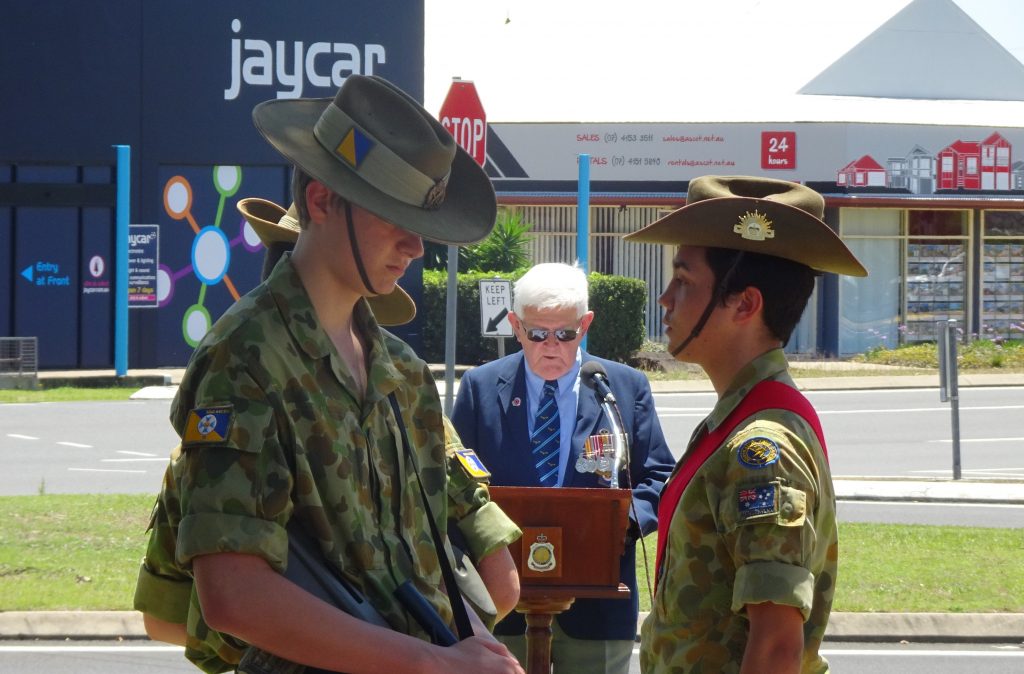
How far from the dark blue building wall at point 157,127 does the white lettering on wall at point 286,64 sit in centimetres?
3

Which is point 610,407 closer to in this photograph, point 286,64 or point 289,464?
point 289,464

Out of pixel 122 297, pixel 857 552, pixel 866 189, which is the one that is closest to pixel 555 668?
pixel 857 552

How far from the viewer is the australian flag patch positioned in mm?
2680

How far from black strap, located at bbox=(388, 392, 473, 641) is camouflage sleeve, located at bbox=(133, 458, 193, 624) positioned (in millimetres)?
408

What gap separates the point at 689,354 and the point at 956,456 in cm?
1180

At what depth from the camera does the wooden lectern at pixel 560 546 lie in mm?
4098

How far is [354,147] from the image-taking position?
241 cm

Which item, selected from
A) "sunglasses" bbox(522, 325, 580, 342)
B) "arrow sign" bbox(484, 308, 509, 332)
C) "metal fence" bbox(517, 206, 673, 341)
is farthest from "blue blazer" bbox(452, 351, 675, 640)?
"metal fence" bbox(517, 206, 673, 341)

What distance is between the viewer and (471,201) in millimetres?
2650

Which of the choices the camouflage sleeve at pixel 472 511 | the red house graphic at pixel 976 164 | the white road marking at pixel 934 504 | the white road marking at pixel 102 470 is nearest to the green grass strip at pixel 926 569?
the white road marking at pixel 934 504

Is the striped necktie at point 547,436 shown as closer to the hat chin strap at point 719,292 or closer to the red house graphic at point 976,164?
the hat chin strap at point 719,292

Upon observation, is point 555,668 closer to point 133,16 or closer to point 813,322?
point 133,16

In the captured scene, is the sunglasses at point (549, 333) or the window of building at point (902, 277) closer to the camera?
the sunglasses at point (549, 333)

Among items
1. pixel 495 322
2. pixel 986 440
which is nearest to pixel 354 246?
pixel 495 322
